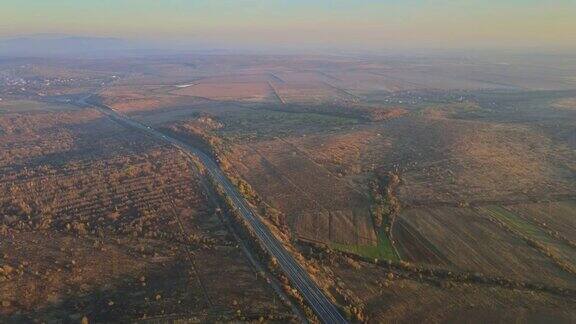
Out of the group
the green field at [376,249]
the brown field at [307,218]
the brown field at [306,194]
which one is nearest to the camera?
the brown field at [307,218]

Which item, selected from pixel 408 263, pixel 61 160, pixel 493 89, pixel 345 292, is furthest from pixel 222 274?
pixel 493 89

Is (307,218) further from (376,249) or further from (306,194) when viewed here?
(376,249)

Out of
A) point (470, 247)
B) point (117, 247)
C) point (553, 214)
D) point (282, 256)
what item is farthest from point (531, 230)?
point (117, 247)

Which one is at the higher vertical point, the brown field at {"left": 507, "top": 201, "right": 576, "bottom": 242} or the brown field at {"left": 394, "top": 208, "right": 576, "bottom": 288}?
the brown field at {"left": 507, "top": 201, "right": 576, "bottom": 242}

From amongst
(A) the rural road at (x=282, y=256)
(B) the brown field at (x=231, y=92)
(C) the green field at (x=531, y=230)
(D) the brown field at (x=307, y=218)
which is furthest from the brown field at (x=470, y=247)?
(B) the brown field at (x=231, y=92)

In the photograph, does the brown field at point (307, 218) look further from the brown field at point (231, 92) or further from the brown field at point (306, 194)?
the brown field at point (231, 92)

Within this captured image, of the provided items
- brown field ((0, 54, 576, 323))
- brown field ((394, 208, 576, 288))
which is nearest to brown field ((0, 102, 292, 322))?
brown field ((0, 54, 576, 323))

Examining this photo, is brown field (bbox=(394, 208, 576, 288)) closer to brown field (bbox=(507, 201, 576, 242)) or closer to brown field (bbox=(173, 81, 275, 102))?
brown field (bbox=(507, 201, 576, 242))

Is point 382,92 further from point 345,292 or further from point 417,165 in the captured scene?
point 345,292
